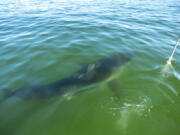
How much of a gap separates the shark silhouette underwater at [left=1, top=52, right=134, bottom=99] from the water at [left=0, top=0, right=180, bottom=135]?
26 cm

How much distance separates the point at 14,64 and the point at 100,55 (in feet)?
16.1

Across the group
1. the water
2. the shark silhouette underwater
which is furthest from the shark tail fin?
the water

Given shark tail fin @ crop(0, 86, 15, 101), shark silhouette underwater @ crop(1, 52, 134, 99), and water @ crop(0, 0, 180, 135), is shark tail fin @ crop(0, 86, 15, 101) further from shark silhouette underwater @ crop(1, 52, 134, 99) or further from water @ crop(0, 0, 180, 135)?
water @ crop(0, 0, 180, 135)

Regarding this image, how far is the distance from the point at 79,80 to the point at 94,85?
0.72 meters

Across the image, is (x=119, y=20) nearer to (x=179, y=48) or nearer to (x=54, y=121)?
(x=179, y=48)

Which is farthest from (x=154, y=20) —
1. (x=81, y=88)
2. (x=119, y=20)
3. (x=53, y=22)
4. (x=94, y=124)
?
(x=94, y=124)

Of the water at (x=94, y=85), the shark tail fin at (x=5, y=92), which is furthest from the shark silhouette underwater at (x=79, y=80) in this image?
the water at (x=94, y=85)

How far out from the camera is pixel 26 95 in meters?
4.96

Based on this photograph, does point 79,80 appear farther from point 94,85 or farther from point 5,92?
point 5,92

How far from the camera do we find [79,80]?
5805 millimetres

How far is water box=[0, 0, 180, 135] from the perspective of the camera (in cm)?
417

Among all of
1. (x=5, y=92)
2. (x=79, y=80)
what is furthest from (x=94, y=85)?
(x=5, y=92)

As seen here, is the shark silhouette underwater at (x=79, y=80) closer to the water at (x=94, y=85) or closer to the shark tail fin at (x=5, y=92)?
the shark tail fin at (x=5, y=92)

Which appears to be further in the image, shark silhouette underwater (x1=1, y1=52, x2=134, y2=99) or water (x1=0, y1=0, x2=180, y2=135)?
shark silhouette underwater (x1=1, y1=52, x2=134, y2=99)
